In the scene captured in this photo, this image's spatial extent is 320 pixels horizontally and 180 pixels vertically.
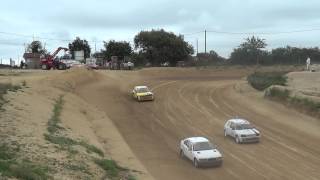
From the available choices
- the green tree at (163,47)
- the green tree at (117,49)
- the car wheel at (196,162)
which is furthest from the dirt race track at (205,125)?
the green tree at (117,49)

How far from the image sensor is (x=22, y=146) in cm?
2766

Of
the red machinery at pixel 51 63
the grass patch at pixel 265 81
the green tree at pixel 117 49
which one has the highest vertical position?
the green tree at pixel 117 49

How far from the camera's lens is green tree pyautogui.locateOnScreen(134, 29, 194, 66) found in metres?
141

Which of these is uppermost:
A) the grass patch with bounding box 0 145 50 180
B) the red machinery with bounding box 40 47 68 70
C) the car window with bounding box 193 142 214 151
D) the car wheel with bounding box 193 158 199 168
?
the red machinery with bounding box 40 47 68 70

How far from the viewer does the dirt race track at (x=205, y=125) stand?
3622 cm

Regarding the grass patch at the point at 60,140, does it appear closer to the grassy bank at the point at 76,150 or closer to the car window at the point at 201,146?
the grassy bank at the point at 76,150

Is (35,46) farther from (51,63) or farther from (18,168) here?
(18,168)

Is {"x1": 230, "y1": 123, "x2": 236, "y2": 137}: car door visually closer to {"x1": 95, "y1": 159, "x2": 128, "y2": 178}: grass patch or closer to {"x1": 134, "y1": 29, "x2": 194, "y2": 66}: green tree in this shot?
{"x1": 95, "y1": 159, "x2": 128, "y2": 178}: grass patch

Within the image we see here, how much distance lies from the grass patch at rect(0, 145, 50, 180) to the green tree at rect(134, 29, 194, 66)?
116368 millimetres

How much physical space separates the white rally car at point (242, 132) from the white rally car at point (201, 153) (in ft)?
20.3

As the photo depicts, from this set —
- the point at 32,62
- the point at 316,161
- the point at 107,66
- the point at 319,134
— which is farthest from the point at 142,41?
the point at 316,161

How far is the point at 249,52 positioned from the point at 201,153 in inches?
4794

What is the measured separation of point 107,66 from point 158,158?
3243 inches

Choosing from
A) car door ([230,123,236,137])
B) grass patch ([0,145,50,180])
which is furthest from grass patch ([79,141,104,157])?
car door ([230,123,236,137])
